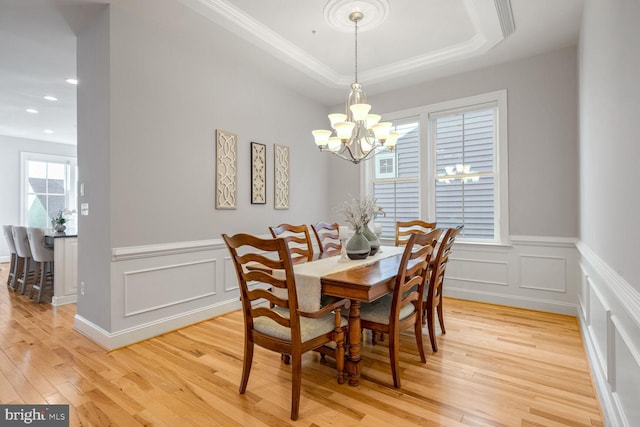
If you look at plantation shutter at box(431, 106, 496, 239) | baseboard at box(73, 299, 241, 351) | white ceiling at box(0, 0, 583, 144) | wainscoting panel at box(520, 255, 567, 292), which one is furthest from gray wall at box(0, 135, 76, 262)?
wainscoting panel at box(520, 255, 567, 292)

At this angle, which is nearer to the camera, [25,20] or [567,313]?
[25,20]

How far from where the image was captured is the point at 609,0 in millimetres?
1716

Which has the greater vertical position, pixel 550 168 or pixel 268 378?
pixel 550 168

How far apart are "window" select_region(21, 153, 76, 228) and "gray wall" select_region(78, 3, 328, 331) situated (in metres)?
6.18

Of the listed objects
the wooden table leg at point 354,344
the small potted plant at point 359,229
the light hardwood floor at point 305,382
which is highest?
the small potted plant at point 359,229

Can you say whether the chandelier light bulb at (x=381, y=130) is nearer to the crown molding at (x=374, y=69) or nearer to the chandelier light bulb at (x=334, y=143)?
the chandelier light bulb at (x=334, y=143)

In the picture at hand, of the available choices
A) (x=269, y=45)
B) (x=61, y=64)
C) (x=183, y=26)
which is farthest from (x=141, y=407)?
(x=61, y=64)

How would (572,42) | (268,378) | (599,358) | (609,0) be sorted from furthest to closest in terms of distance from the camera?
(572,42), (268,378), (599,358), (609,0)

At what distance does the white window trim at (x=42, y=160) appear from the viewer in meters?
7.22

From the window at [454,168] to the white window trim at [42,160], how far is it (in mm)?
7969

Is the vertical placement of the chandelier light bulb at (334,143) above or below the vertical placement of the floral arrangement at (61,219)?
above

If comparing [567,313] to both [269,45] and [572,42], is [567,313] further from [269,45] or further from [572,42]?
[269,45]

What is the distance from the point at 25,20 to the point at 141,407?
11.1 ft

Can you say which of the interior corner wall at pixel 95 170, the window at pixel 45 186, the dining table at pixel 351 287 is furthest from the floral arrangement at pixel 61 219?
the dining table at pixel 351 287
